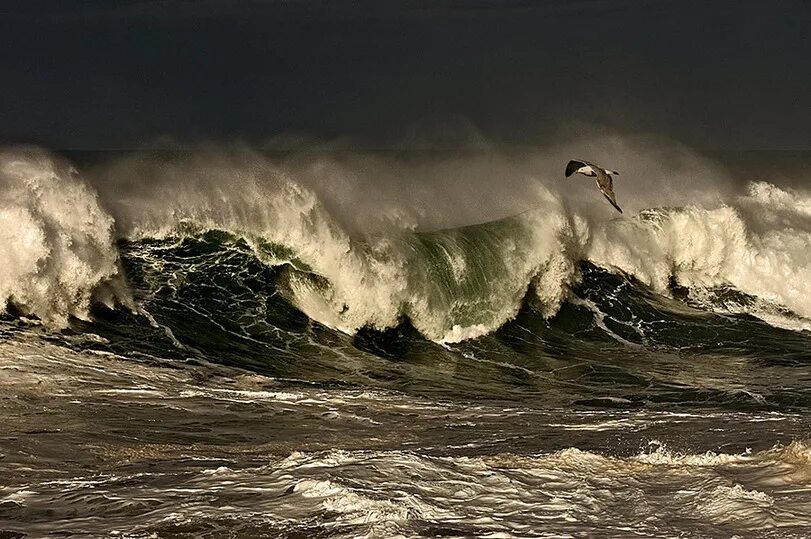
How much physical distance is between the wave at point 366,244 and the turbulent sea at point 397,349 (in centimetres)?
5

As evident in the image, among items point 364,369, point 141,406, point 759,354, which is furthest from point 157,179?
point 759,354

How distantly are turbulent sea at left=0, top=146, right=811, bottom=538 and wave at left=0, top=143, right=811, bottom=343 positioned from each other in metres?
0.05

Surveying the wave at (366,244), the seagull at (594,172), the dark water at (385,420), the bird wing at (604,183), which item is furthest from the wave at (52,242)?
the bird wing at (604,183)

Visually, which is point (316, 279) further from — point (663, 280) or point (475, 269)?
Result: point (663, 280)

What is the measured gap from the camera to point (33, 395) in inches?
426

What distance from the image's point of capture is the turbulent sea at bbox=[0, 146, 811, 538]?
7.29m

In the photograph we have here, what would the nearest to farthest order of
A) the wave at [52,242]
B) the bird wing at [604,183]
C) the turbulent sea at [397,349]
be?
the turbulent sea at [397,349] → the bird wing at [604,183] → the wave at [52,242]

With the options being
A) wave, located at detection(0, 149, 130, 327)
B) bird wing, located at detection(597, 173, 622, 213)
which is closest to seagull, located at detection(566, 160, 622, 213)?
bird wing, located at detection(597, 173, 622, 213)

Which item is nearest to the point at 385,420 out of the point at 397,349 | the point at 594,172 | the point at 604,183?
the point at 604,183

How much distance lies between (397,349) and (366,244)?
8.51ft

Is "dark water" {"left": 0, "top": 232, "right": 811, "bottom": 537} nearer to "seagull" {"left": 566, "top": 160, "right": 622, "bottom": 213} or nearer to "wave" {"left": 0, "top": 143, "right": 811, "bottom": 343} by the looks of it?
"wave" {"left": 0, "top": 143, "right": 811, "bottom": 343}

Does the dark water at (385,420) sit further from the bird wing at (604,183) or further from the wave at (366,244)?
the bird wing at (604,183)

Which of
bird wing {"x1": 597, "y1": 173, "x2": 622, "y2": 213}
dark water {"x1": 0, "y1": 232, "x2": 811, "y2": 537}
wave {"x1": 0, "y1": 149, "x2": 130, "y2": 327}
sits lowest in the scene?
dark water {"x1": 0, "y1": 232, "x2": 811, "y2": 537}

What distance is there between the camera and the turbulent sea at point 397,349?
729cm
